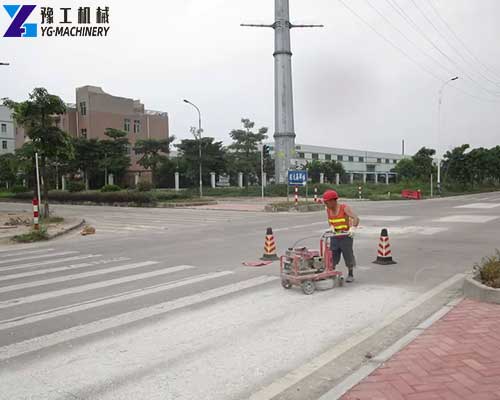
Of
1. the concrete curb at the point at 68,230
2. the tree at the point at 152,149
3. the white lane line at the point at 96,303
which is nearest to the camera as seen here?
the white lane line at the point at 96,303

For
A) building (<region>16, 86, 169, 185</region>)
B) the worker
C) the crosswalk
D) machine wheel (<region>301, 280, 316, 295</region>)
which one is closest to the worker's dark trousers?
the worker

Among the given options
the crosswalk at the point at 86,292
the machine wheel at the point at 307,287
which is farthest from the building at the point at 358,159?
the machine wheel at the point at 307,287

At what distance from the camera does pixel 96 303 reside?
267 inches

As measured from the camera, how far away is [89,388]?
4000mm

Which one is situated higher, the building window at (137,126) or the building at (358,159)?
the building window at (137,126)

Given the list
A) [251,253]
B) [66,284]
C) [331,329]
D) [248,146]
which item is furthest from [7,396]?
[248,146]

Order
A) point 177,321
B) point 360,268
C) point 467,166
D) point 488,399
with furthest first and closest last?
point 467,166 < point 360,268 < point 177,321 < point 488,399

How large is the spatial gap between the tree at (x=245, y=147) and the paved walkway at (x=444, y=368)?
144 feet

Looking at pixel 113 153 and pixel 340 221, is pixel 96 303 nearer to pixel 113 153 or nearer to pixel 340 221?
pixel 340 221

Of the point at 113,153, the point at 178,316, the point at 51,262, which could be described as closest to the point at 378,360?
the point at 178,316

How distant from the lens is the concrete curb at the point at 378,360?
12.4 feet

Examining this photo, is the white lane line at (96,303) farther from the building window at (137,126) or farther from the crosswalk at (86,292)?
the building window at (137,126)

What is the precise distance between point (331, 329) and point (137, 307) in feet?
8.78

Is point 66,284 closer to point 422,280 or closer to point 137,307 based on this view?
point 137,307
